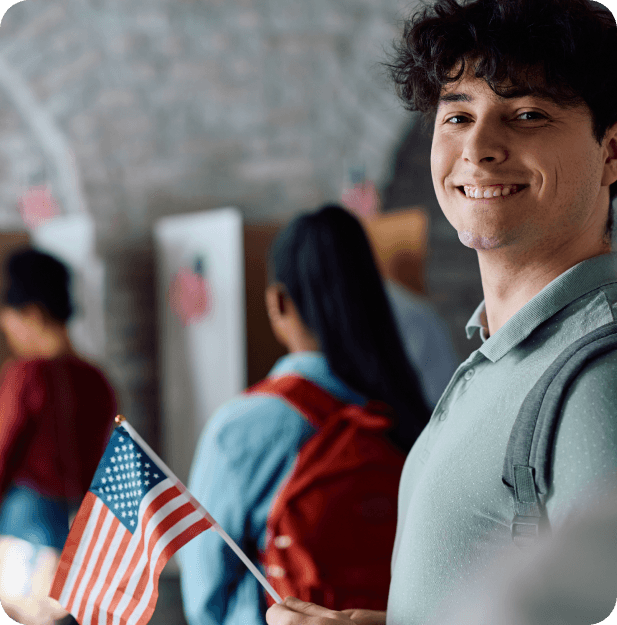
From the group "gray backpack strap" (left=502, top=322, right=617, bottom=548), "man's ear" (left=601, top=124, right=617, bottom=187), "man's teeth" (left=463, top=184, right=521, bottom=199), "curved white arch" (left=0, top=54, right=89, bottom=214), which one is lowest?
"gray backpack strap" (left=502, top=322, right=617, bottom=548)

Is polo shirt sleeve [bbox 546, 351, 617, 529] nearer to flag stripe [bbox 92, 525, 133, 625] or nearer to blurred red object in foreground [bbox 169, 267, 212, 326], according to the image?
flag stripe [bbox 92, 525, 133, 625]

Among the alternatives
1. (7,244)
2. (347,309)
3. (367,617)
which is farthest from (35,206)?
(367,617)

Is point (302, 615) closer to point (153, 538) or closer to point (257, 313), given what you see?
point (153, 538)

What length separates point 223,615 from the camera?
1352mm

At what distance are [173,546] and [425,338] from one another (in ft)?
5.87

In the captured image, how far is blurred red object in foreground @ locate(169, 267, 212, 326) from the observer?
9.91ft

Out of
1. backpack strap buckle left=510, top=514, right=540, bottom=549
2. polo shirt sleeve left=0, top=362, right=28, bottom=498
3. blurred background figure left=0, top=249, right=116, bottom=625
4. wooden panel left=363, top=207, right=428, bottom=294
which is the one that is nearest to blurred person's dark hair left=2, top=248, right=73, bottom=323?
blurred background figure left=0, top=249, right=116, bottom=625

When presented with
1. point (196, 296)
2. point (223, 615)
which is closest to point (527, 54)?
point (223, 615)

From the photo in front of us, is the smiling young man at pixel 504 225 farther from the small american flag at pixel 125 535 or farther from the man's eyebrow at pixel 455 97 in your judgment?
the small american flag at pixel 125 535

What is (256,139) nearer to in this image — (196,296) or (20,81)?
(196,296)

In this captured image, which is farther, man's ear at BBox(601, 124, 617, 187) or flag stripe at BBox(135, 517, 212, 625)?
flag stripe at BBox(135, 517, 212, 625)

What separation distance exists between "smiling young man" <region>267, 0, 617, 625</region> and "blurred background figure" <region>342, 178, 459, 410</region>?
1.54 metres

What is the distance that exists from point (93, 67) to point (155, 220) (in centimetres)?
73

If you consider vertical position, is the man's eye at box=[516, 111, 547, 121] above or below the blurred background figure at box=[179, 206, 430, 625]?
above
